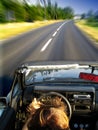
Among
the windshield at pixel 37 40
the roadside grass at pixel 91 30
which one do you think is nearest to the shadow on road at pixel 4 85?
the windshield at pixel 37 40

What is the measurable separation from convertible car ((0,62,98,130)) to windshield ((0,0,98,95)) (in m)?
0.12

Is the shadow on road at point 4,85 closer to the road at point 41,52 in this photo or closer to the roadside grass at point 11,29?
the road at point 41,52

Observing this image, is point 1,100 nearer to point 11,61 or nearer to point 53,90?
point 53,90

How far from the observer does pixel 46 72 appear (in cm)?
488

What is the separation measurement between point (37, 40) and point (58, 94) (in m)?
27.6

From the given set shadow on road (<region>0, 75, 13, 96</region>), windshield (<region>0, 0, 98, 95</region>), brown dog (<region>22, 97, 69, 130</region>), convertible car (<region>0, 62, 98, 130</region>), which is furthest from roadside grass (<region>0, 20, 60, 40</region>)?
brown dog (<region>22, 97, 69, 130</region>)

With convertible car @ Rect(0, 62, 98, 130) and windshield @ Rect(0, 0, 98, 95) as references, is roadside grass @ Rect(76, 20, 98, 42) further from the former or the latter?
convertible car @ Rect(0, 62, 98, 130)

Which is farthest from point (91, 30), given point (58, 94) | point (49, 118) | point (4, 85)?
point (49, 118)

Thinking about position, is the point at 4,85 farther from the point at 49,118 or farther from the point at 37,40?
the point at 37,40

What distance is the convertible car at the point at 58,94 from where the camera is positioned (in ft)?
12.9

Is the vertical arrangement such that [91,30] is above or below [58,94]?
below

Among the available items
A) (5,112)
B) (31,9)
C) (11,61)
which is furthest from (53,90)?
(31,9)

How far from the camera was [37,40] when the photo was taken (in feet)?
102

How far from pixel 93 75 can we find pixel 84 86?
0.50 metres
